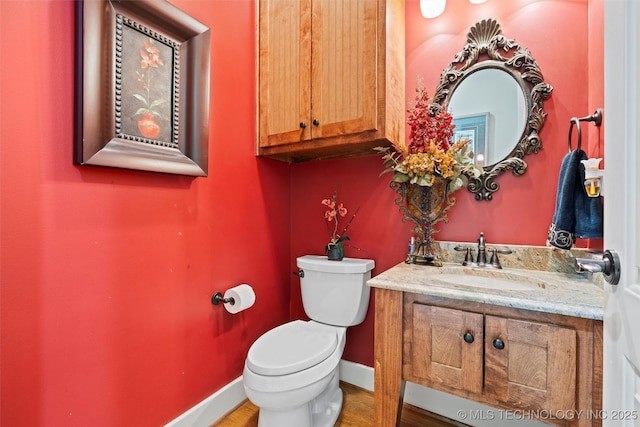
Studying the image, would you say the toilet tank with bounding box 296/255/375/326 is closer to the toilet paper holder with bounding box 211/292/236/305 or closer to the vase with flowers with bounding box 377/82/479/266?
the vase with flowers with bounding box 377/82/479/266

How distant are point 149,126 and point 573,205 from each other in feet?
5.61

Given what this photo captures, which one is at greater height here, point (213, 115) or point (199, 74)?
point (199, 74)

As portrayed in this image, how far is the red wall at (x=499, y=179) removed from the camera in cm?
124

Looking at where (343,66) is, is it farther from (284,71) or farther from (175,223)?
(175,223)

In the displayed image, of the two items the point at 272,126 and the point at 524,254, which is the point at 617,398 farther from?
the point at 272,126

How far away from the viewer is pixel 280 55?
158 centimetres

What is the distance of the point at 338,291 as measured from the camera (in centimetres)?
155

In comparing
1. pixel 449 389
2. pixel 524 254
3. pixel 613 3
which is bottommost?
pixel 449 389

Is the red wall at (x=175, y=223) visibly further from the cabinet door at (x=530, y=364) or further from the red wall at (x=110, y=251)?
the cabinet door at (x=530, y=364)

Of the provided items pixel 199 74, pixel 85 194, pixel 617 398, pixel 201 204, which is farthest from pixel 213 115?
pixel 617 398

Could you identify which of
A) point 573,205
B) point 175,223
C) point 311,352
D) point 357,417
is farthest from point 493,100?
point 357,417

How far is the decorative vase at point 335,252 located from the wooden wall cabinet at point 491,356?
58 centimetres

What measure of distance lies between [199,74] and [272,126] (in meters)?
0.46

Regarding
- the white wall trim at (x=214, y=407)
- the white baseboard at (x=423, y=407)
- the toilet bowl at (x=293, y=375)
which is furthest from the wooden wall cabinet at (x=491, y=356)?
the white wall trim at (x=214, y=407)
